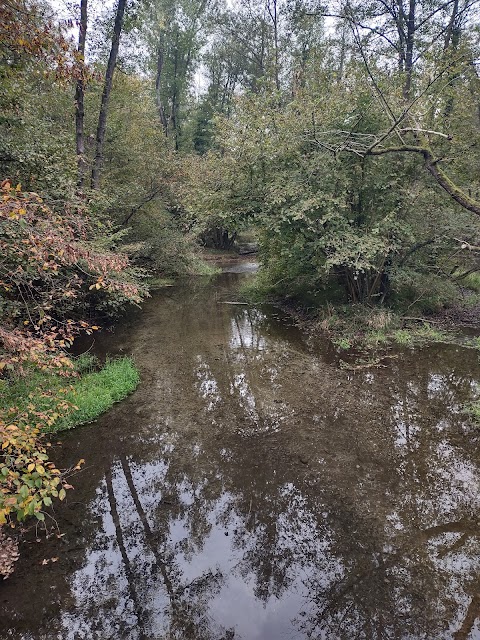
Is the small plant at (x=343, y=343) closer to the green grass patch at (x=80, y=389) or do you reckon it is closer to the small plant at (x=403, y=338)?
the small plant at (x=403, y=338)

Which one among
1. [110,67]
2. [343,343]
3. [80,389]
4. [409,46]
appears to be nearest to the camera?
[80,389]

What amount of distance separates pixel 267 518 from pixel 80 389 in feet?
14.1

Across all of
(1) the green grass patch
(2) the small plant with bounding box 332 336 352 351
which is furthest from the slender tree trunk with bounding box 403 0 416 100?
(1) the green grass patch

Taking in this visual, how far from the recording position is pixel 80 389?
7285mm

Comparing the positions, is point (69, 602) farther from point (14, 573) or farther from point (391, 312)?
point (391, 312)

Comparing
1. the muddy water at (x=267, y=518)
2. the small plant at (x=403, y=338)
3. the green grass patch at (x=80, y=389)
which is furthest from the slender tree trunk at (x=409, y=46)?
the green grass patch at (x=80, y=389)

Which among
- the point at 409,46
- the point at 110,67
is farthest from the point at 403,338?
the point at 110,67

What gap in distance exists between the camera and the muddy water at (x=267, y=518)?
137 inches

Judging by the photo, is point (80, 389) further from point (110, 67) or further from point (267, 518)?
point (110, 67)

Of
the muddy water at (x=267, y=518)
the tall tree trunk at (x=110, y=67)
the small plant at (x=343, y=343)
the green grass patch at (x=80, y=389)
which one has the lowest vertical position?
the muddy water at (x=267, y=518)

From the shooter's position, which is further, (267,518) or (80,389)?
(80,389)

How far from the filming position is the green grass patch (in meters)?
6.31

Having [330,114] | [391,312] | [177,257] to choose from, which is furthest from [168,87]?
[391,312]

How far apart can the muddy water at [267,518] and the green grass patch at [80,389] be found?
11.2 inches
